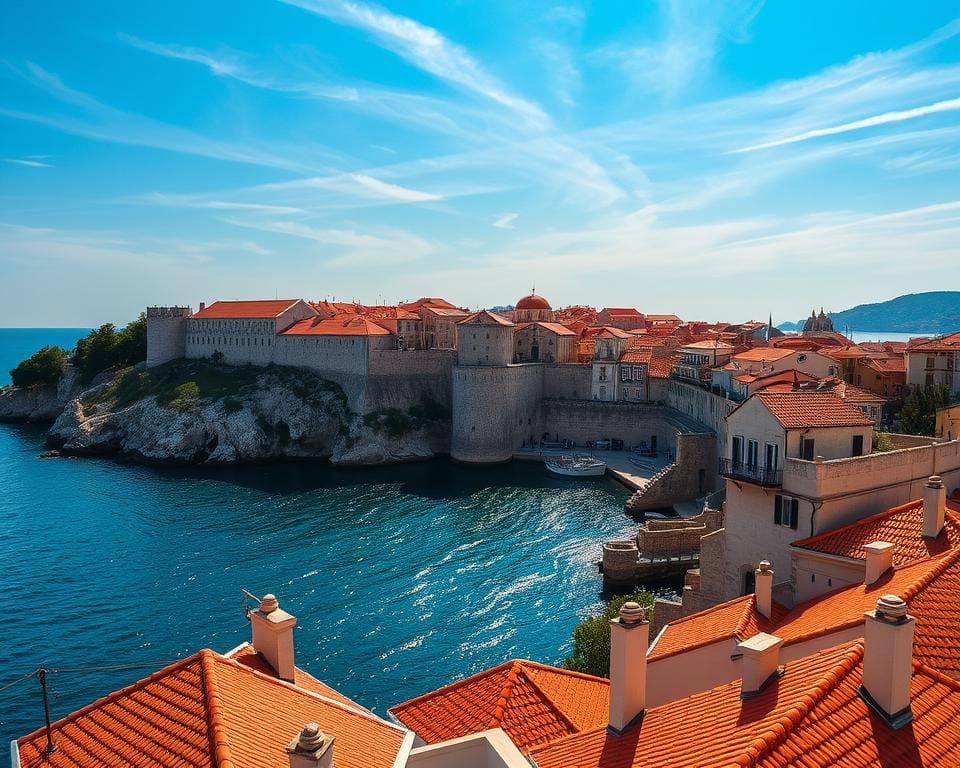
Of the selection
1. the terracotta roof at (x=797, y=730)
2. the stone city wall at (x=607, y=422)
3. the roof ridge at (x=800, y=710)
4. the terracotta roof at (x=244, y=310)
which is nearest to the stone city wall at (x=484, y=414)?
the stone city wall at (x=607, y=422)

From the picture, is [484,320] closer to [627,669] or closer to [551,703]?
[551,703]

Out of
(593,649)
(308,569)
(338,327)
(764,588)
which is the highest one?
(338,327)

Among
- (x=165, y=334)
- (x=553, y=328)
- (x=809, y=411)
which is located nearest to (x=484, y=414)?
(x=553, y=328)

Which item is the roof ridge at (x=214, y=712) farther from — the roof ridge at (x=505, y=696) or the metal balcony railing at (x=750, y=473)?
the metal balcony railing at (x=750, y=473)

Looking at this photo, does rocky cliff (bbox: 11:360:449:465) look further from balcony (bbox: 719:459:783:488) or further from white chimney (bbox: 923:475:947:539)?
white chimney (bbox: 923:475:947:539)

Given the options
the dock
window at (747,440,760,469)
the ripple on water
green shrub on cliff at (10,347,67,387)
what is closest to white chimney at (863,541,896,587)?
window at (747,440,760,469)

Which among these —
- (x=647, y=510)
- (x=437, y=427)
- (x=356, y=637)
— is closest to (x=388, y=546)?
(x=356, y=637)
